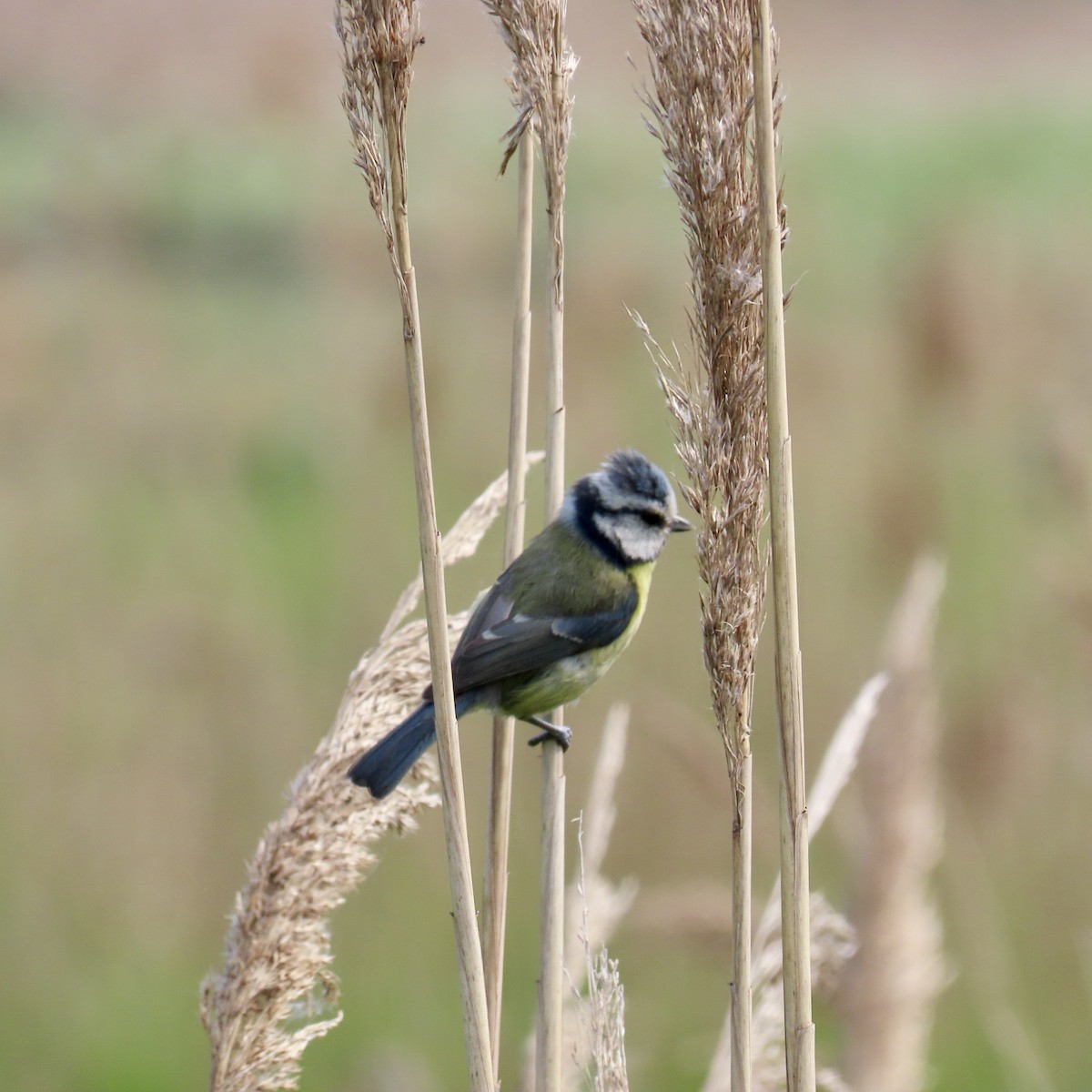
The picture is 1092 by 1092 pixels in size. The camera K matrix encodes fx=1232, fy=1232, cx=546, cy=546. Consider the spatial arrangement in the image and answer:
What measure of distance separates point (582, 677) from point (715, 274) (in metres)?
1.60

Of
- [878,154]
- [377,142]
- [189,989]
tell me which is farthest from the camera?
[878,154]

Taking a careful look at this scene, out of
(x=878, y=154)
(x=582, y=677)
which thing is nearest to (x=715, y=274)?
(x=582, y=677)

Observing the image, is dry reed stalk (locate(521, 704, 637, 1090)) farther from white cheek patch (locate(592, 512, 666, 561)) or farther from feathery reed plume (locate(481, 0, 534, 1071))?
white cheek patch (locate(592, 512, 666, 561))

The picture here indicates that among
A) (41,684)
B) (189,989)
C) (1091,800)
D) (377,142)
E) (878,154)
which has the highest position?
(377,142)

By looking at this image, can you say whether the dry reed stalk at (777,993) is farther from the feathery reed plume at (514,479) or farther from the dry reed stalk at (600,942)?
the feathery reed plume at (514,479)

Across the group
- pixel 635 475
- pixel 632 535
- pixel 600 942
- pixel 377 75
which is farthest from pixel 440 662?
pixel 632 535

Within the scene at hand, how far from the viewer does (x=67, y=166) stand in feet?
19.2

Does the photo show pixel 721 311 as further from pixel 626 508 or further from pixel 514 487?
pixel 626 508

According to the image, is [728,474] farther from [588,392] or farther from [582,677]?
[588,392]

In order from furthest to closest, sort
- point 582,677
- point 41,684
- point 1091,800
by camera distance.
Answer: point 41,684, point 1091,800, point 582,677

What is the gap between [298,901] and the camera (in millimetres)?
1703

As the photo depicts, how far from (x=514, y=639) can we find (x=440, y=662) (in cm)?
140

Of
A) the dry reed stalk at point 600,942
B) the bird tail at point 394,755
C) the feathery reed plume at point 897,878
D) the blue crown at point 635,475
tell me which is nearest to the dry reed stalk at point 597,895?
the dry reed stalk at point 600,942

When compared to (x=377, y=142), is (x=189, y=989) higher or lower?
lower
